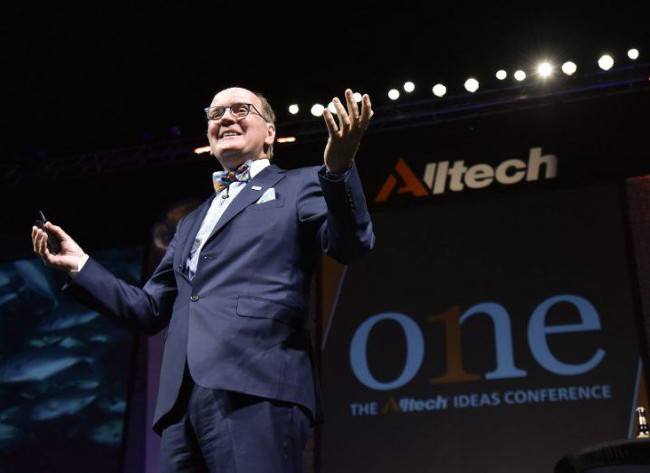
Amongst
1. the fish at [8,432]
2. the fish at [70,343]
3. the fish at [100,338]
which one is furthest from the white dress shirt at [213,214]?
the fish at [8,432]

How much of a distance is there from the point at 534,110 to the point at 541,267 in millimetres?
907

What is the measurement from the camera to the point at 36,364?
16.4 feet

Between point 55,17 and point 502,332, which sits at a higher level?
point 55,17

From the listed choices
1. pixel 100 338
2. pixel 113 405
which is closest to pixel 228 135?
pixel 113 405

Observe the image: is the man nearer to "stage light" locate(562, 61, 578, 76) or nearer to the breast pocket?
the breast pocket

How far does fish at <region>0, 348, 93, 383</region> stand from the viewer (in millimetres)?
4953

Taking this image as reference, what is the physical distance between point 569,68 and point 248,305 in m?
3.06

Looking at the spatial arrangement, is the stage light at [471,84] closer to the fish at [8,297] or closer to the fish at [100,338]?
the fish at [100,338]

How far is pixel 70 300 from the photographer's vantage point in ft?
16.8

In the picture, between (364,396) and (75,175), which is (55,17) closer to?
(75,175)

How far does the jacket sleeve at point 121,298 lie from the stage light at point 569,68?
9.28 feet

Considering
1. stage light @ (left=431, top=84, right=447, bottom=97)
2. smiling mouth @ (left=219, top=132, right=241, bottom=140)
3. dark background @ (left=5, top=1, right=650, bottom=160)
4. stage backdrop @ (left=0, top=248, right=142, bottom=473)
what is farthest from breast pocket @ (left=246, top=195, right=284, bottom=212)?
stage backdrop @ (left=0, top=248, right=142, bottom=473)

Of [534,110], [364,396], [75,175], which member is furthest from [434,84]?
[75,175]

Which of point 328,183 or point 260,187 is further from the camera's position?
point 260,187
